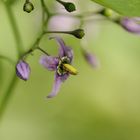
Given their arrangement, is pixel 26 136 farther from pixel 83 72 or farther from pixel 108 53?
pixel 108 53

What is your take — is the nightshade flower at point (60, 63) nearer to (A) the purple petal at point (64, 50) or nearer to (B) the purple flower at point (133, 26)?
(A) the purple petal at point (64, 50)

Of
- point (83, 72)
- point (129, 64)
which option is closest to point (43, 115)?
point (83, 72)

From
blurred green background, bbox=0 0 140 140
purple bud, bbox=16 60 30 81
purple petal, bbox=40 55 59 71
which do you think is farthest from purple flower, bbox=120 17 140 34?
blurred green background, bbox=0 0 140 140

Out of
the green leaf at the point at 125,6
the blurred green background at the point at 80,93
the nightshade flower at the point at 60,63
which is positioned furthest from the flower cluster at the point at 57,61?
the blurred green background at the point at 80,93

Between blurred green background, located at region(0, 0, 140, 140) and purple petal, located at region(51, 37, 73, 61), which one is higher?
purple petal, located at region(51, 37, 73, 61)

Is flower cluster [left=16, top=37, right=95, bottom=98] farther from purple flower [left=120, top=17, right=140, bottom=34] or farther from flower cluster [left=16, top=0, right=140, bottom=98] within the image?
purple flower [left=120, top=17, right=140, bottom=34]

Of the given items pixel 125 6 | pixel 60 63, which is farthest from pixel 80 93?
pixel 125 6
